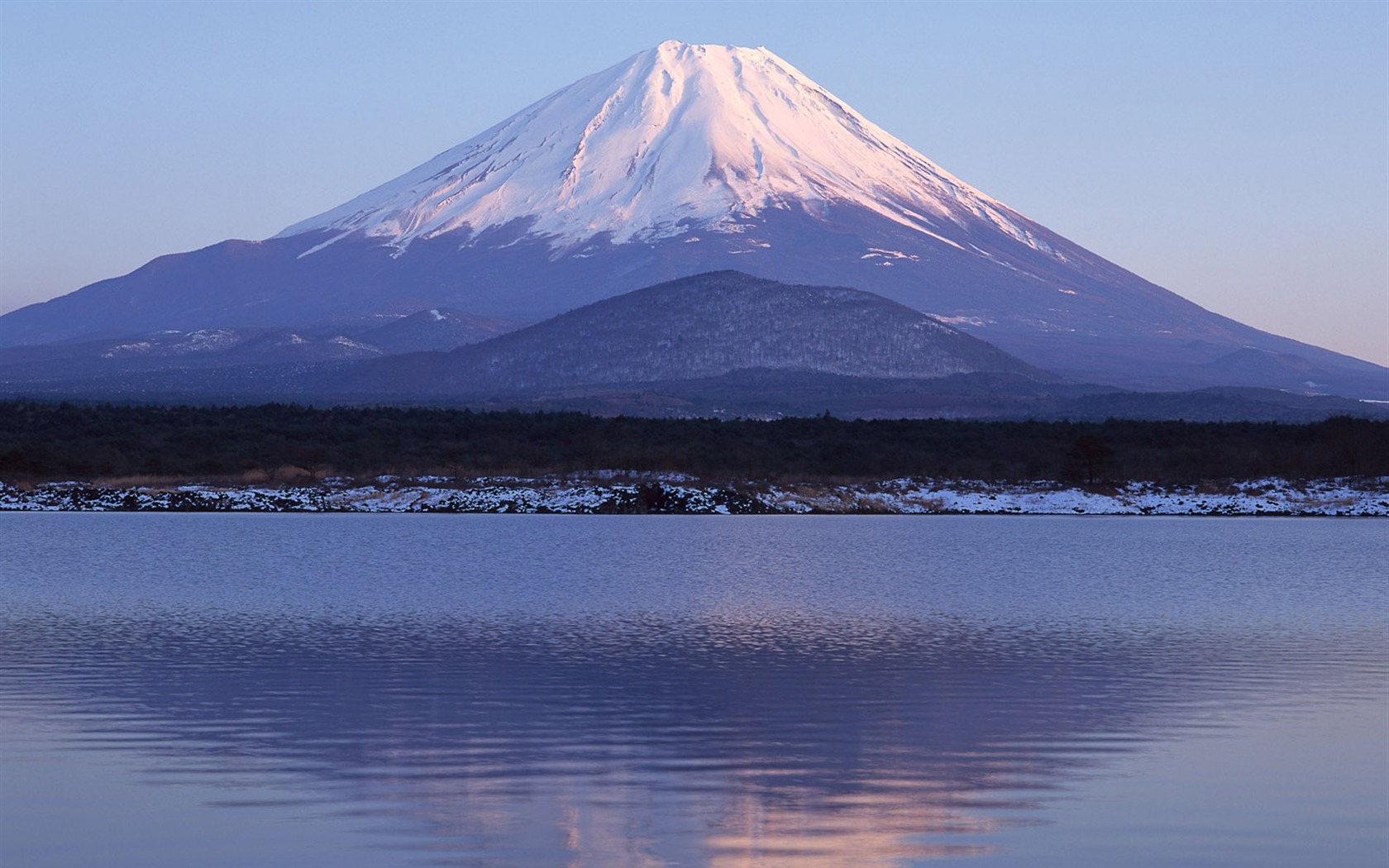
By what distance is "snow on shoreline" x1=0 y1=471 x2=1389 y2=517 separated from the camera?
184 ft

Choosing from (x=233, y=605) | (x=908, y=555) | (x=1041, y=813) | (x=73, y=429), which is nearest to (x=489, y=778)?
(x=1041, y=813)

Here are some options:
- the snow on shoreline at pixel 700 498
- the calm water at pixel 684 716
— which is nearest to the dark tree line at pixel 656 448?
the snow on shoreline at pixel 700 498

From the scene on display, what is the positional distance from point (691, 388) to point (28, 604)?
15945cm

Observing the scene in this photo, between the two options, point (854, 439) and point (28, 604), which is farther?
point (854, 439)

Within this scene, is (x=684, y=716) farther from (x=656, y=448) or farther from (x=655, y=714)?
(x=656, y=448)

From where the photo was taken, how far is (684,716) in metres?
16.9

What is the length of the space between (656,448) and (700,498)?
37.5ft

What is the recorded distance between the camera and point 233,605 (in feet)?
87.9

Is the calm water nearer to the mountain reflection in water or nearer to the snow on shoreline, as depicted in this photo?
the mountain reflection in water

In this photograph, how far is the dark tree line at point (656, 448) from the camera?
63188 mm

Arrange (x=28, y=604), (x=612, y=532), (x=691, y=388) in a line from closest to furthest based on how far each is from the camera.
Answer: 1. (x=28, y=604)
2. (x=612, y=532)
3. (x=691, y=388)

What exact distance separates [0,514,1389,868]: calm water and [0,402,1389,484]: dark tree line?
28571 mm

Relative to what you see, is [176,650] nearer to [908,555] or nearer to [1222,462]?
[908,555]

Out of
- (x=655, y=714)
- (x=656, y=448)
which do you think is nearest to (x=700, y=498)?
(x=656, y=448)
